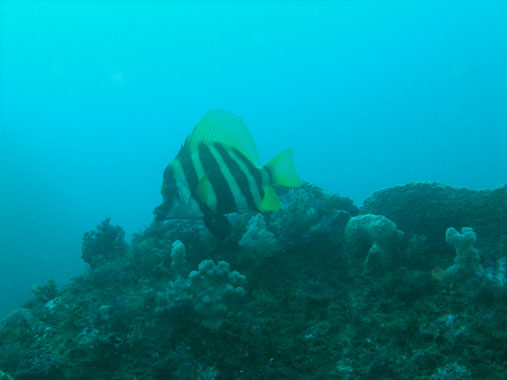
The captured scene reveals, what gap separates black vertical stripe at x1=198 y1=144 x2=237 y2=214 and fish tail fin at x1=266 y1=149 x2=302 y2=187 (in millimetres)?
385

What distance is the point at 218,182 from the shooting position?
257 cm

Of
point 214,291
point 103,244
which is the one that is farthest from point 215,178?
point 103,244

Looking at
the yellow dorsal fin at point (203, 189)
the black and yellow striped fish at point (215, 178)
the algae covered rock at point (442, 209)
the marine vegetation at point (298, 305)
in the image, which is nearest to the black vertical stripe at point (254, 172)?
the black and yellow striped fish at point (215, 178)

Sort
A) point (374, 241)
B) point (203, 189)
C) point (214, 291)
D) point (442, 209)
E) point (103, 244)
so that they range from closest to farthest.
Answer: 1. point (203, 189)
2. point (214, 291)
3. point (374, 241)
4. point (442, 209)
5. point (103, 244)

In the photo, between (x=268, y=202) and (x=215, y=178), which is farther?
(x=268, y=202)

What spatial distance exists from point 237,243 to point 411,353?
7.51ft

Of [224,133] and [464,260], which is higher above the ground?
[224,133]

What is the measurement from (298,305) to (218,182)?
153cm

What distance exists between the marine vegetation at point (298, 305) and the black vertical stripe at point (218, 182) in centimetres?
98

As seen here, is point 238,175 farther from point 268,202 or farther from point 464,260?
point 464,260

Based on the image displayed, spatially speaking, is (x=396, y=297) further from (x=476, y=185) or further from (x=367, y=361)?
(x=476, y=185)

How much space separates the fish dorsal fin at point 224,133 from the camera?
8.80 ft

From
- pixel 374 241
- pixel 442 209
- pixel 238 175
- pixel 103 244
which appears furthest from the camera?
pixel 103 244

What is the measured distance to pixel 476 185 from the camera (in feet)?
252
